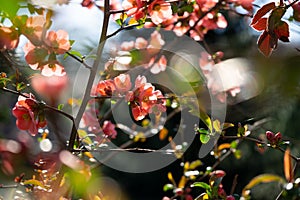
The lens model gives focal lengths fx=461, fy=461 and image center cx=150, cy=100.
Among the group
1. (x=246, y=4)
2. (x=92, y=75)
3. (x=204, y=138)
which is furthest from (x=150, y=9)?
(x=246, y=4)

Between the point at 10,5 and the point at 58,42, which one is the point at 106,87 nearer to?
the point at 58,42

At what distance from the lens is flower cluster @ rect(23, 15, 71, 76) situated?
26.7 inches

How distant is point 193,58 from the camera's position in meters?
1.55

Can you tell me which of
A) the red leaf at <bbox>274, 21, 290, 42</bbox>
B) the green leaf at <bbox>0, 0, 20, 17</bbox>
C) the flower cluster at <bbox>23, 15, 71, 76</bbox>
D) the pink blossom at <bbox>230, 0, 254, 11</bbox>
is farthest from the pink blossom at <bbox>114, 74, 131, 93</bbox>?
the green leaf at <bbox>0, 0, 20, 17</bbox>

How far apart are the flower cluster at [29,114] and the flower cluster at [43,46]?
6 centimetres

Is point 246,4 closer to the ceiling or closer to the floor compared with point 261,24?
closer to the floor

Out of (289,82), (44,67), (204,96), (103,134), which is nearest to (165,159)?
(204,96)

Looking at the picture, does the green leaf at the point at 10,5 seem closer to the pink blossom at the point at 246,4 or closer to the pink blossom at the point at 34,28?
the pink blossom at the point at 34,28

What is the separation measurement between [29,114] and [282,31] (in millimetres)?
410

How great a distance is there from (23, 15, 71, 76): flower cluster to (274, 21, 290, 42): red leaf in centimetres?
33

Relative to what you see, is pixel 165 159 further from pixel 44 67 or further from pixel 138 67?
pixel 44 67

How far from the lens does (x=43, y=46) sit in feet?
2.41

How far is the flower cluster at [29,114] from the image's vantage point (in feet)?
2.42

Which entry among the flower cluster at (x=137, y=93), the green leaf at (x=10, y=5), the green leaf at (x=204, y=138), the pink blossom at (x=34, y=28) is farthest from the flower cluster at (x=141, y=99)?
the green leaf at (x=10, y=5)
